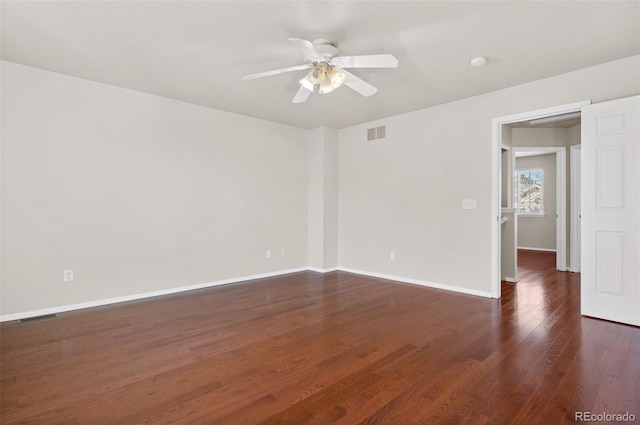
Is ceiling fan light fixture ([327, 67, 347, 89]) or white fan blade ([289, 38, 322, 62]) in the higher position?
white fan blade ([289, 38, 322, 62])

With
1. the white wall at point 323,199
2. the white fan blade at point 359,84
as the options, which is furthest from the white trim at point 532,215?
the white fan blade at point 359,84

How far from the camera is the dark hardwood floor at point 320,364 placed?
1803mm

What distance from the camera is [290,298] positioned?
404 centimetres

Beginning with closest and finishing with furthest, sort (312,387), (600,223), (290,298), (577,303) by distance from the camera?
1. (312,387)
2. (600,223)
3. (577,303)
4. (290,298)

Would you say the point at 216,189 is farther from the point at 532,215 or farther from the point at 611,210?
the point at 532,215

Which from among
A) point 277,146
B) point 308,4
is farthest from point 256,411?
point 277,146

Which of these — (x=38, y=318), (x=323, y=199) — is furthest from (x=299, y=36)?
(x=38, y=318)

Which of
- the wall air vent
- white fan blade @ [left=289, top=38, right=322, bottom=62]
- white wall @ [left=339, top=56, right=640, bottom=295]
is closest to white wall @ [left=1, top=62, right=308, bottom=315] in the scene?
the wall air vent

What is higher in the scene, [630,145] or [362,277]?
[630,145]

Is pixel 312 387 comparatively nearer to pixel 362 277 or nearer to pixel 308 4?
pixel 308 4

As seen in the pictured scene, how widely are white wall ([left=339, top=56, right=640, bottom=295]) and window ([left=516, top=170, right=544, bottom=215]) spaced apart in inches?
223

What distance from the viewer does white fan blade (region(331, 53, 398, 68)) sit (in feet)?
8.18

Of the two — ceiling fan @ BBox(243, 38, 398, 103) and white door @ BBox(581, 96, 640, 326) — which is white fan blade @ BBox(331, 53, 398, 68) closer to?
ceiling fan @ BBox(243, 38, 398, 103)

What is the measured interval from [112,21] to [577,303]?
537cm
